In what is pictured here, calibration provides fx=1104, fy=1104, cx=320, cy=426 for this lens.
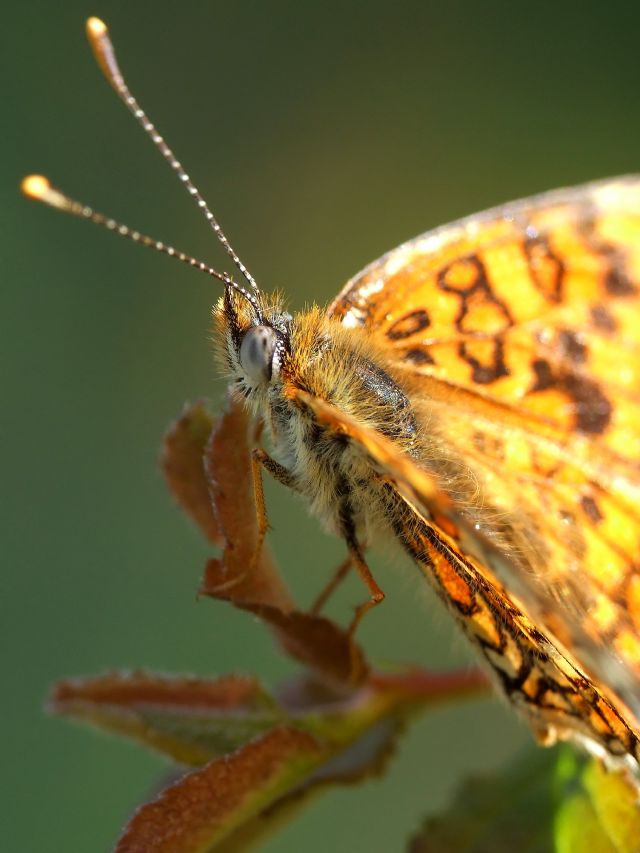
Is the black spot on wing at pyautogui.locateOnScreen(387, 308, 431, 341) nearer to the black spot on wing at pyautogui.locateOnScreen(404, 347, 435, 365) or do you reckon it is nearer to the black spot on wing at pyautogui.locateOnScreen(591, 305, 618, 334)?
the black spot on wing at pyautogui.locateOnScreen(404, 347, 435, 365)

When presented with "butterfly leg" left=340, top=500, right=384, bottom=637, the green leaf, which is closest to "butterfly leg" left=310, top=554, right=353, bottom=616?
"butterfly leg" left=340, top=500, right=384, bottom=637

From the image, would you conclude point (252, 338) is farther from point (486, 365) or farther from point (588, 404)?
point (588, 404)

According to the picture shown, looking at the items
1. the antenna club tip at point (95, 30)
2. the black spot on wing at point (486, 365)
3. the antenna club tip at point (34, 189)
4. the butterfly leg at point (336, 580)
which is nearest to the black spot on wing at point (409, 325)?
the black spot on wing at point (486, 365)

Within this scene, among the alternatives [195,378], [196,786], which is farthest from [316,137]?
[196,786]

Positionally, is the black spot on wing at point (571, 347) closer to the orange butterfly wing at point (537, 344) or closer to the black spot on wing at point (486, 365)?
the orange butterfly wing at point (537, 344)

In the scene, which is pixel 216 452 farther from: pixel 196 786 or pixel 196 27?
pixel 196 27

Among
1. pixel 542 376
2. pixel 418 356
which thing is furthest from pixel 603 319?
pixel 418 356

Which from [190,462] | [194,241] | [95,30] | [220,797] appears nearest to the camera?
[220,797]
